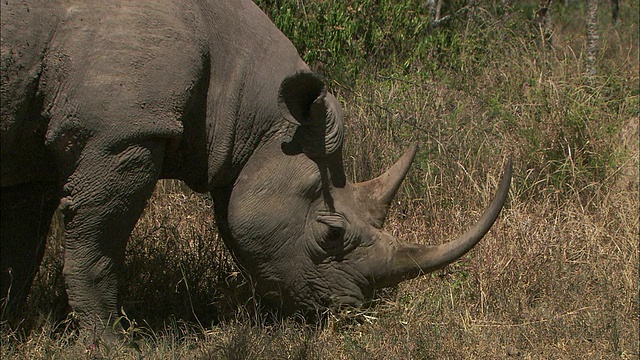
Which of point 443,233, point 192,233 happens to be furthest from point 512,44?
point 192,233

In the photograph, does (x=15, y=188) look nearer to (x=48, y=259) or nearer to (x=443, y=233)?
(x=48, y=259)

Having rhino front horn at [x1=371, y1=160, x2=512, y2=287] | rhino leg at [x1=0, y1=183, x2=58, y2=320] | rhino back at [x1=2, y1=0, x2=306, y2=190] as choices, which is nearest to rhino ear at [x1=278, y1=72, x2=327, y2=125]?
rhino back at [x1=2, y1=0, x2=306, y2=190]

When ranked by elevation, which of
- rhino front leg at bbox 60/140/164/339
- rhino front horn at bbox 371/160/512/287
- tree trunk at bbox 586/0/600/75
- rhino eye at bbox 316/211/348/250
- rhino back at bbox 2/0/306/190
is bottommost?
tree trunk at bbox 586/0/600/75

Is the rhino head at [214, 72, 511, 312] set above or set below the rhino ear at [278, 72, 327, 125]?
below

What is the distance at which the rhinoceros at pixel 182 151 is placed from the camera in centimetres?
416

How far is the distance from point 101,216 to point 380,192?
4.88ft

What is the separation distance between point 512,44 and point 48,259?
4394mm

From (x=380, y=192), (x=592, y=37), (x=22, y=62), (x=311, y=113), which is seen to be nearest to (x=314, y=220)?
(x=380, y=192)

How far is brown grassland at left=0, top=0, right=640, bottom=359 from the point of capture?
5070 millimetres

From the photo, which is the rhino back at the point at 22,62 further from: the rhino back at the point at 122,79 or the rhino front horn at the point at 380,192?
the rhino front horn at the point at 380,192

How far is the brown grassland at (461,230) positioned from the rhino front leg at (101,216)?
0.24 m

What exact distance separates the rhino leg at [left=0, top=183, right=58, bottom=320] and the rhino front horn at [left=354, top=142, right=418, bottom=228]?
1.65 metres

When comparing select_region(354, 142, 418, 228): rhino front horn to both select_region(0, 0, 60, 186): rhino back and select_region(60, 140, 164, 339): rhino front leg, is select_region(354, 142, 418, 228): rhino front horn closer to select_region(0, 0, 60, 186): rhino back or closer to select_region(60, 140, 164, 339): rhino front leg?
select_region(60, 140, 164, 339): rhino front leg

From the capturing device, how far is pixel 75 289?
4.59 metres
